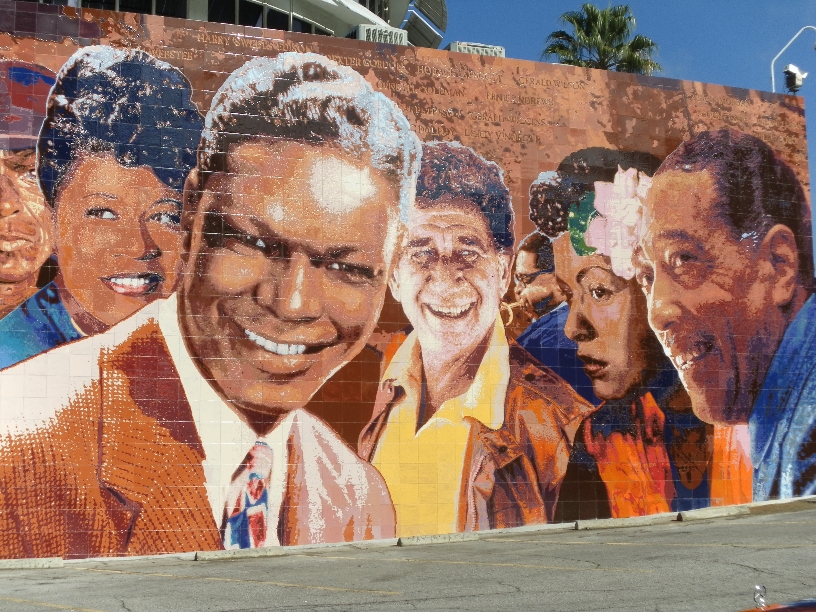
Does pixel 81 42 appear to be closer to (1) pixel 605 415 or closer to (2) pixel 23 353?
(2) pixel 23 353

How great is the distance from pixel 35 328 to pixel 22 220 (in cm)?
176

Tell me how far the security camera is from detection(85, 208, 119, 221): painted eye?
15.4 meters

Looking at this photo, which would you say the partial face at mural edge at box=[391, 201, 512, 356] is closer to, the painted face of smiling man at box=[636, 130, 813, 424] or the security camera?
the painted face of smiling man at box=[636, 130, 813, 424]

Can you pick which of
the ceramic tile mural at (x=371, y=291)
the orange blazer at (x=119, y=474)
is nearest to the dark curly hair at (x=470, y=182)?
the ceramic tile mural at (x=371, y=291)

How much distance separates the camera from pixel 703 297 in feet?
68.3

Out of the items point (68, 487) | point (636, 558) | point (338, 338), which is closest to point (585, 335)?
point (338, 338)

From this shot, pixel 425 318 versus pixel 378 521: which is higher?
pixel 425 318

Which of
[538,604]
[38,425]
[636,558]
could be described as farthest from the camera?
[38,425]

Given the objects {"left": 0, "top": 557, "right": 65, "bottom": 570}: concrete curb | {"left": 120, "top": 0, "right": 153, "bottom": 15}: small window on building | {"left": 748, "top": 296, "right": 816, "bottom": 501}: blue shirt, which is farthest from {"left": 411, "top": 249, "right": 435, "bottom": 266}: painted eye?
{"left": 120, "top": 0, "right": 153, "bottom": 15}: small window on building

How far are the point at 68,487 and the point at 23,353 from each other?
87.8 inches

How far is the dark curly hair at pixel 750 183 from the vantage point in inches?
836

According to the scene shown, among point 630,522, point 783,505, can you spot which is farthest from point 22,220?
point 783,505

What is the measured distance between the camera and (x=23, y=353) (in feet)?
53.5

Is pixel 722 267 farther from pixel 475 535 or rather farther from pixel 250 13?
A: pixel 250 13
